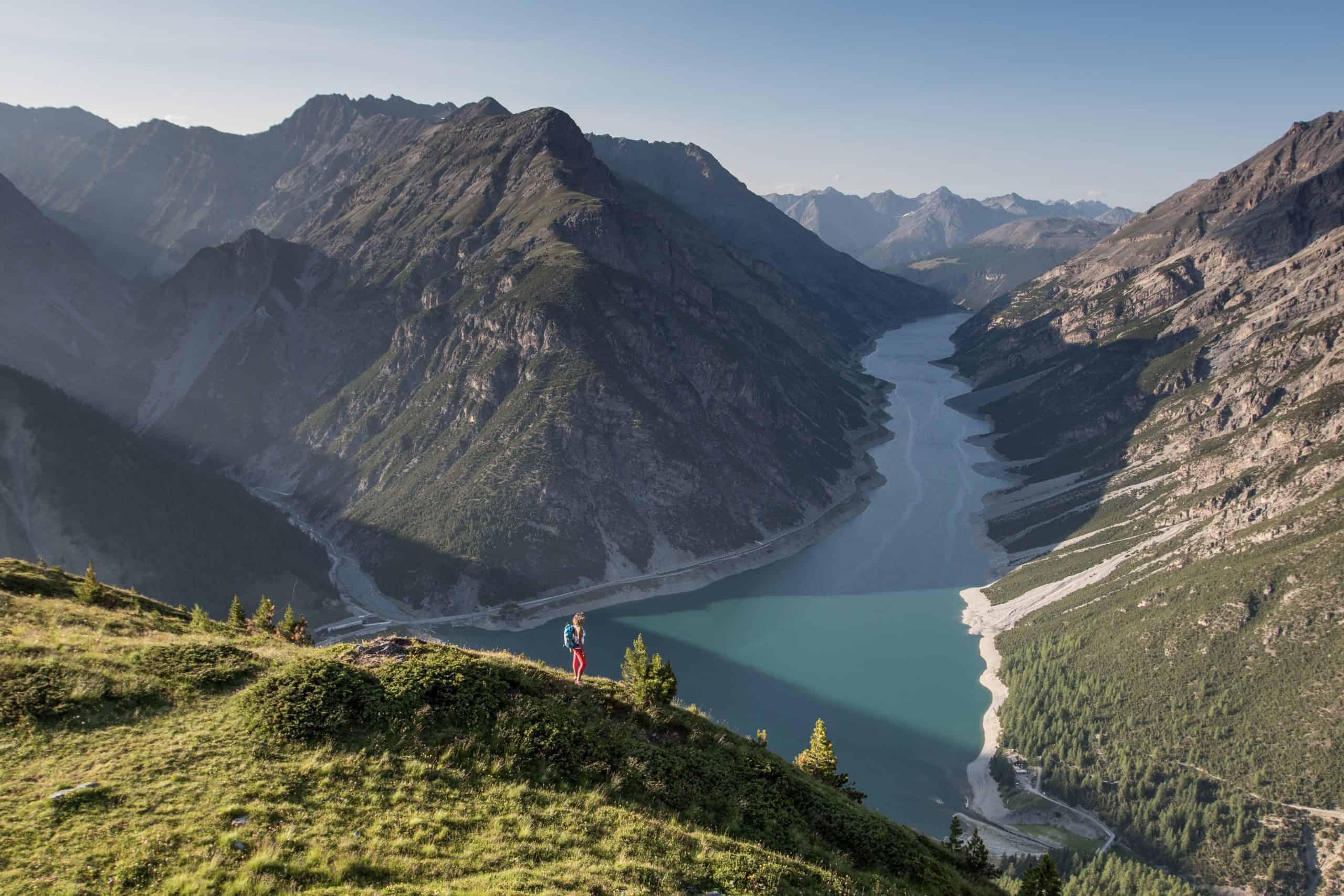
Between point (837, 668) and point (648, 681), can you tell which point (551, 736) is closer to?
point (648, 681)

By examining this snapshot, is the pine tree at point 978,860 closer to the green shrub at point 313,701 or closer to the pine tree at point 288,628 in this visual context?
the green shrub at point 313,701

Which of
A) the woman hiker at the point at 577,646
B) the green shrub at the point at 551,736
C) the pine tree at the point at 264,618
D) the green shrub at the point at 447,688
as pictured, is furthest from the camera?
the pine tree at the point at 264,618

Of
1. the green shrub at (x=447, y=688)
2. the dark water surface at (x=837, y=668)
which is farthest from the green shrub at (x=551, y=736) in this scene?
the dark water surface at (x=837, y=668)

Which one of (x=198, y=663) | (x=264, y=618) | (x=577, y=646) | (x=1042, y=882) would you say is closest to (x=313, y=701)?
(x=198, y=663)

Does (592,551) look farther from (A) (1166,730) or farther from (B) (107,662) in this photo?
(B) (107,662)

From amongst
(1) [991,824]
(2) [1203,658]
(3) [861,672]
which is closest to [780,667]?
(3) [861,672]
